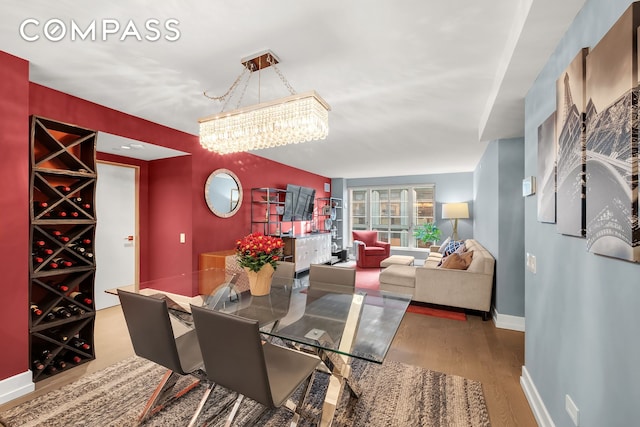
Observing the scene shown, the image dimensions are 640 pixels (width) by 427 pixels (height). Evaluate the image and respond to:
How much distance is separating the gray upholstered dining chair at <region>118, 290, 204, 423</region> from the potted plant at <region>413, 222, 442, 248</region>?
6700 mm

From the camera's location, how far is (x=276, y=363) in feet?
5.66

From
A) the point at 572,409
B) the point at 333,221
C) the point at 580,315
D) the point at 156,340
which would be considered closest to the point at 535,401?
the point at 572,409

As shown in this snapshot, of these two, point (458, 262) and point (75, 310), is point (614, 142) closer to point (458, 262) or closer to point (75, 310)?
point (458, 262)

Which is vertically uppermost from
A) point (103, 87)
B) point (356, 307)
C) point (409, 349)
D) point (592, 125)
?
point (103, 87)

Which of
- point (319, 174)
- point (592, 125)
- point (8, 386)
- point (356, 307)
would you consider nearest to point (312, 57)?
point (592, 125)

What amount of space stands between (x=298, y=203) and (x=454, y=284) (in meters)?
3.60

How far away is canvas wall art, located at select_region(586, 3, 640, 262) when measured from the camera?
3.02 feet

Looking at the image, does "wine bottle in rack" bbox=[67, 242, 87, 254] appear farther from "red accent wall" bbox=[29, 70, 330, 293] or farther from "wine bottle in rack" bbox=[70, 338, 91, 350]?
"red accent wall" bbox=[29, 70, 330, 293]

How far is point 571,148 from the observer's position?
1.40m

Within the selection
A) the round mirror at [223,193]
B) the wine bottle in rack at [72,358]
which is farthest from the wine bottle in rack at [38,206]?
the round mirror at [223,193]

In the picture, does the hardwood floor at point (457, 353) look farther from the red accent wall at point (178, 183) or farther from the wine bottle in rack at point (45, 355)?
the red accent wall at point (178, 183)

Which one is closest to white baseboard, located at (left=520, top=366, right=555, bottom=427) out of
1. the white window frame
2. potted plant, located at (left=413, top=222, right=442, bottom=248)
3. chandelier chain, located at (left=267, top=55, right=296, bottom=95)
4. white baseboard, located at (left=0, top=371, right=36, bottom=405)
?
chandelier chain, located at (left=267, top=55, right=296, bottom=95)

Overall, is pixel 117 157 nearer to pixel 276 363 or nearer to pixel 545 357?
pixel 276 363

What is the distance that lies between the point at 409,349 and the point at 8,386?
3.22m
